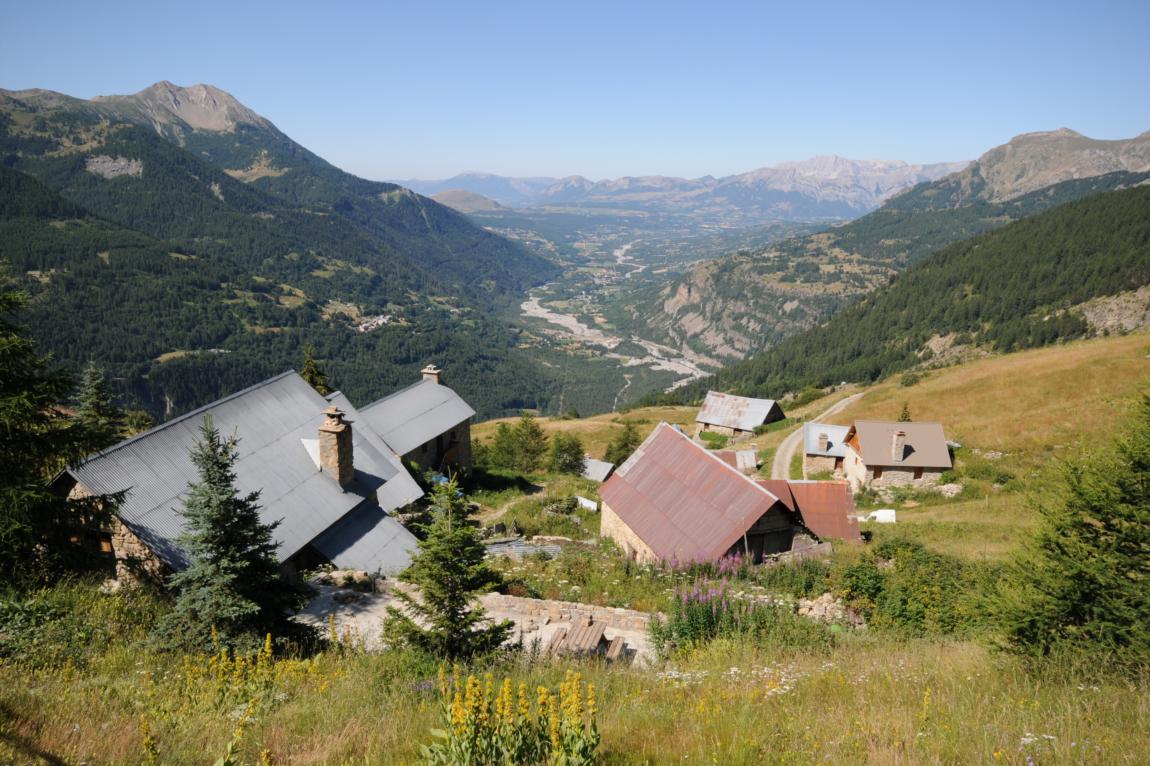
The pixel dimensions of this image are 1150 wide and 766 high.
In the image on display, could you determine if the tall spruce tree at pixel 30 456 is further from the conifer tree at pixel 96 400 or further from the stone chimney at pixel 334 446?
the conifer tree at pixel 96 400

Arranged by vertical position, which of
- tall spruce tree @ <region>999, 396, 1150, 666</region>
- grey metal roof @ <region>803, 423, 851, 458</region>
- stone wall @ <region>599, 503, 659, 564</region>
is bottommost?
grey metal roof @ <region>803, 423, 851, 458</region>

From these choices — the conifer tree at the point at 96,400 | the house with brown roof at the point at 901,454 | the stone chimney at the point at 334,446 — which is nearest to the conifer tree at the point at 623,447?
the house with brown roof at the point at 901,454

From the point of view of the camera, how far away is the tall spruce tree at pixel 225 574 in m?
11.3

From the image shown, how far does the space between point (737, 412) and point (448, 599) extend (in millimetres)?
70456

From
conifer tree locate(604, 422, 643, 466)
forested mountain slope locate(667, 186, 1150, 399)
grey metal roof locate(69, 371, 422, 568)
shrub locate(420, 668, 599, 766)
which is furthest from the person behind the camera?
forested mountain slope locate(667, 186, 1150, 399)

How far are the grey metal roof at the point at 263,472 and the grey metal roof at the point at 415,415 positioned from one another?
4.87 metres

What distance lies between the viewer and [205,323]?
185750 millimetres

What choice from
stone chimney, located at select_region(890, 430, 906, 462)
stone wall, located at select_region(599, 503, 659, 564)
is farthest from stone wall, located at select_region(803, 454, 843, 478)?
stone wall, located at select_region(599, 503, 659, 564)

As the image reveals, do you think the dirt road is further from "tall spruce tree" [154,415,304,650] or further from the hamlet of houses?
"tall spruce tree" [154,415,304,650]

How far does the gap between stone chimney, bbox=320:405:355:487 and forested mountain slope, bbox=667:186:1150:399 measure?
120m

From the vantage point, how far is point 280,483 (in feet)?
70.7

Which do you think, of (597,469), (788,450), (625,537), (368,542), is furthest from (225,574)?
(788,450)

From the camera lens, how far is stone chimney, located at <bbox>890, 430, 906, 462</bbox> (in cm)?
4591

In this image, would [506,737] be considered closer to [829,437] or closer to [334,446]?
[334,446]
